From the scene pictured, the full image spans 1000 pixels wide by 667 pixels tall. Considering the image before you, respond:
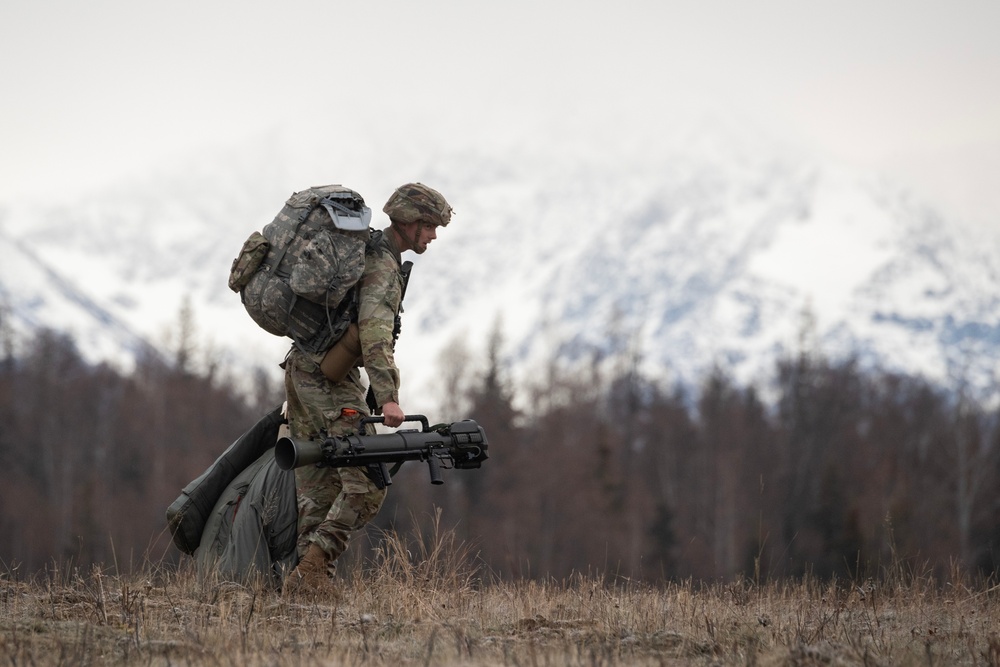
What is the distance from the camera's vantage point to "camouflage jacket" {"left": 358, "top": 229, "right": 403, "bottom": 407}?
629 centimetres

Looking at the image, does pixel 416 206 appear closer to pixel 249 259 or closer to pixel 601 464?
pixel 249 259

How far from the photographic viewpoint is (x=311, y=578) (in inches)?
253

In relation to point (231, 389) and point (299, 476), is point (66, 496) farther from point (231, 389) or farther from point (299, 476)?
point (299, 476)

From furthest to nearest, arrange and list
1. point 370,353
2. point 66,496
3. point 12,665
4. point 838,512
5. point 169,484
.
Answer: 1. point 66,496
2. point 169,484
3. point 838,512
4. point 370,353
5. point 12,665

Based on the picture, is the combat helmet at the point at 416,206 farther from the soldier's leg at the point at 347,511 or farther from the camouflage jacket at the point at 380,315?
the soldier's leg at the point at 347,511

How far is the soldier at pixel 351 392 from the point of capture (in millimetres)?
6375

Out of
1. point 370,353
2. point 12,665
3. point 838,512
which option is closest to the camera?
point 12,665

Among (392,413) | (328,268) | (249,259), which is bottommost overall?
(392,413)

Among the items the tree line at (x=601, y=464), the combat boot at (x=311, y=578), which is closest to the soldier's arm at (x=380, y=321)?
the combat boot at (x=311, y=578)

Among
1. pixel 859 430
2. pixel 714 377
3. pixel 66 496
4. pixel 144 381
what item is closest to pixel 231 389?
pixel 144 381

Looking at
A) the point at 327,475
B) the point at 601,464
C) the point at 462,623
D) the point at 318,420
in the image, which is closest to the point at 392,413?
the point at 318,420

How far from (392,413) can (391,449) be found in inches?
9.4

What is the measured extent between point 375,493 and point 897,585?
3040 millimetres

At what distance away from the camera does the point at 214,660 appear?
436cm
